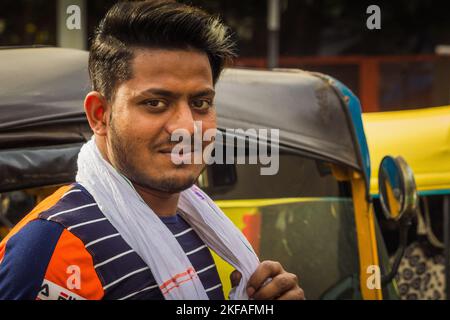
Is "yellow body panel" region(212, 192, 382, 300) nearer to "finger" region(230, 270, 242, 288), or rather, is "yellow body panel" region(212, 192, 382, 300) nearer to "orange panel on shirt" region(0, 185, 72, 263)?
"finger" region(230, 270, 242, 288)

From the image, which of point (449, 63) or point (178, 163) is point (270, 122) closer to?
point (178, 163)

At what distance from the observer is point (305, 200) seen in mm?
3238

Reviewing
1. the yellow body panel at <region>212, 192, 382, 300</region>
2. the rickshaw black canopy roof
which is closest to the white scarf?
the rickshaw black canopy roof

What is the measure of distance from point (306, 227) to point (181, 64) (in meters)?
1.61

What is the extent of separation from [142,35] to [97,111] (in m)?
0.19

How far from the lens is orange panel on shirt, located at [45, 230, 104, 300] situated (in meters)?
1.57

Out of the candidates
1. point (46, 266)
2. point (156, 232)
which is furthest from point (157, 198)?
point (46, 266)

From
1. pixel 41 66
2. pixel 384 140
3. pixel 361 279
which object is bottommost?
pixel 361 279

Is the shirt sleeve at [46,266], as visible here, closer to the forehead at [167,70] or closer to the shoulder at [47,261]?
the shoulder at [47,261]

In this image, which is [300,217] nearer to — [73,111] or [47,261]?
[73,111]

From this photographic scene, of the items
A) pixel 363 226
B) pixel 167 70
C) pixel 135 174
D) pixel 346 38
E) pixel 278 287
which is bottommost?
pixel 363 226

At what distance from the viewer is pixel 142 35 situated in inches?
69.4

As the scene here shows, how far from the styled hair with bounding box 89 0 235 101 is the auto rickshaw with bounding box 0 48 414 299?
2.72 feet

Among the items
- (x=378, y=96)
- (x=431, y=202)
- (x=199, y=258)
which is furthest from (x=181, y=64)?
(x=378, y=96)
